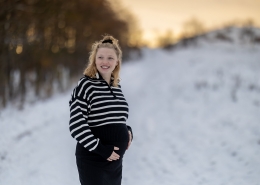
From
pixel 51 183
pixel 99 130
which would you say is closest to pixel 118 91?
pixel 99 130

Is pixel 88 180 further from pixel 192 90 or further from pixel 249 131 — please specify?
pixel 192 90

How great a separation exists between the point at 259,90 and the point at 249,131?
4.90 m

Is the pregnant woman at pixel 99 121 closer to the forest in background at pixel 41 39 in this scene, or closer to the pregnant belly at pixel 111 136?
the pregnant belly at pixel 111 136

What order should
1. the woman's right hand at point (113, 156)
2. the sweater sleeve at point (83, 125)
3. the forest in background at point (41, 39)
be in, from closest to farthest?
the sweater sleeve at point (83, 125) → the woman's right hand at point (113, 156) → the forest in background at point (41, 39)

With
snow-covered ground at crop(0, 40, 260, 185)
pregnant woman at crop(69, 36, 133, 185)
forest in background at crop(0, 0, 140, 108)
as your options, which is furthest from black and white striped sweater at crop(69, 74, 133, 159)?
forest in background at crop(0, 0, 140, 108)

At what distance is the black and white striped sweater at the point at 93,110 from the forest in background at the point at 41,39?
704cm

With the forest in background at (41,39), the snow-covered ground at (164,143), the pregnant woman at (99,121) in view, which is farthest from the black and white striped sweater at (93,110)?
the forest in background at (41,39)

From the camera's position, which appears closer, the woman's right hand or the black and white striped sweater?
the black and white striped sweater

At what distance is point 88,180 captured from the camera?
94.9 inches

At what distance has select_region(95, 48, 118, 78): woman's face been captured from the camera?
2.54 metres

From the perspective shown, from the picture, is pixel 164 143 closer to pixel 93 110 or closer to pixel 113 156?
pixel 113 156

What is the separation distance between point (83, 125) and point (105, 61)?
0.63 m

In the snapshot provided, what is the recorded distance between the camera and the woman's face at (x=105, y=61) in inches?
100.0

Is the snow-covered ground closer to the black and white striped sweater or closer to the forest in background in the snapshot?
the forest in background
